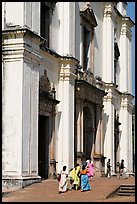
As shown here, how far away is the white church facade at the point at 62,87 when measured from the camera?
17.2 m

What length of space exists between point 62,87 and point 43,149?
3346mm

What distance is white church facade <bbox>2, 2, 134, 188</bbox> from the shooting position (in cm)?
1720

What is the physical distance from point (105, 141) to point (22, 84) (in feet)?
48.8

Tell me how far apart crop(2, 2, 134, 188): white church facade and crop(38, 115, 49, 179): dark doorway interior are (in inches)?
1.8

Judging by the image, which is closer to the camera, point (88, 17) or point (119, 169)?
point (88, 17)

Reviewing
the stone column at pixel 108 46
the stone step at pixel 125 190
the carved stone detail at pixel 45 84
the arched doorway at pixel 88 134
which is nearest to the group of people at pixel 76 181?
the stone step at pixel 125 190

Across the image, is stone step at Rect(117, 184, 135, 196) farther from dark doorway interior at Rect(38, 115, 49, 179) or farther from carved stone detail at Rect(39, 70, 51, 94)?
carved stone detail at Rect(39, 70, 51, 94)

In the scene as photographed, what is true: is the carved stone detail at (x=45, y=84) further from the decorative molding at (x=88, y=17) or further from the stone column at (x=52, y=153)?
the decorative molding at (x=88, y=17)

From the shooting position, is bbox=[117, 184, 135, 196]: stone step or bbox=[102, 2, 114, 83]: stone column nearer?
bbox=[117, 184, 135, 196]: stone step

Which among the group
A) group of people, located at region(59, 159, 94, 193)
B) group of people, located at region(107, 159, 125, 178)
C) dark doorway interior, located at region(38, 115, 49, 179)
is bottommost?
group of people, located at region(107, 159, 125, 178)

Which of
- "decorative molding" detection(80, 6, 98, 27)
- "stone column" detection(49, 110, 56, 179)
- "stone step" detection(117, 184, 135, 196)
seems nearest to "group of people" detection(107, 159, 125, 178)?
"stone column" detection(49, 110, 56, 179)

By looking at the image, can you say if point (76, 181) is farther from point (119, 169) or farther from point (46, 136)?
point (119, 169)

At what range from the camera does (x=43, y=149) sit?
71.6ft

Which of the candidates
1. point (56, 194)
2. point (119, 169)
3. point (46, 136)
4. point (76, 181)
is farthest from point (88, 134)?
point (56, 194)
